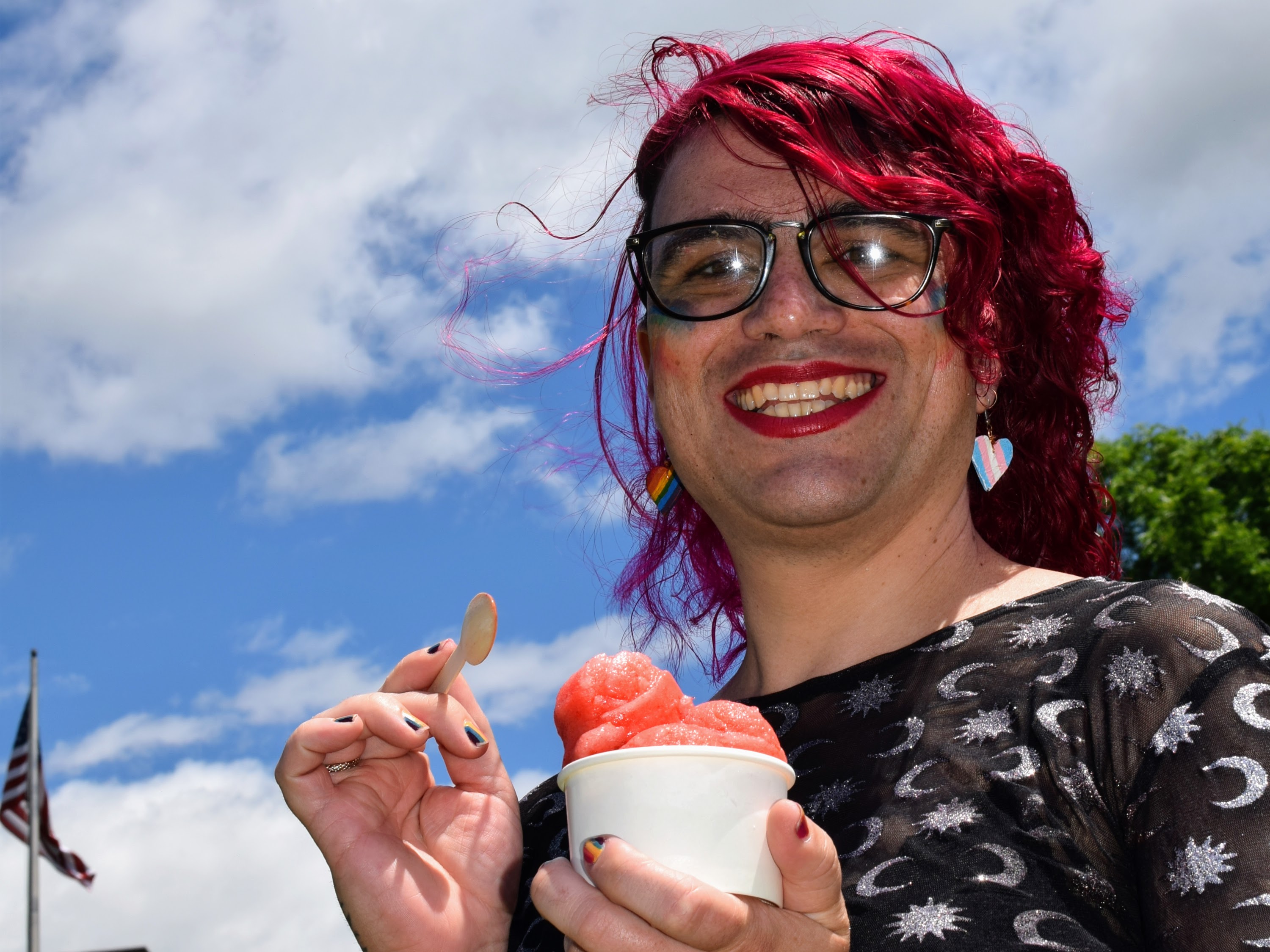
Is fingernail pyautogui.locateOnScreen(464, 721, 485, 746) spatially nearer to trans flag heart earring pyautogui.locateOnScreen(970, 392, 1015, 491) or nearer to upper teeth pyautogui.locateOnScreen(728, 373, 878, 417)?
upper teeth pyautogui.locateOnScreen(728, 373, 878, 417)

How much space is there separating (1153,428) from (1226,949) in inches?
1000


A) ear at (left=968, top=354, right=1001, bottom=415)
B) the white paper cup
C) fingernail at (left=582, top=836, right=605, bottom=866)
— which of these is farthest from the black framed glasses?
fingernail at (left=582, top=836, right=605, bottom=866)

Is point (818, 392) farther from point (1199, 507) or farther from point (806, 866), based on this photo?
point (1199, 507)

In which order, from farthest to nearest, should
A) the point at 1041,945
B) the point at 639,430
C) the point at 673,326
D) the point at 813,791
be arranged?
the point at 639,430
the point at 673,326
the point at 813,791
the point at 1041,945

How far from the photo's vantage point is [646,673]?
2049 mm

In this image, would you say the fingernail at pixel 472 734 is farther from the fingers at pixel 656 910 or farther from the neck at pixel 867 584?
the neck at pixel 867 584

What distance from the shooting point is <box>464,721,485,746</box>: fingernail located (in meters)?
2.40

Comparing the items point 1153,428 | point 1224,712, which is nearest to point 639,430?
point 1224,712

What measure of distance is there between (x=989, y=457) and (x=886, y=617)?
1.88 feet

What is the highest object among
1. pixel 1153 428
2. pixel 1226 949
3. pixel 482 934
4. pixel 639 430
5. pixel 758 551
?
pixel 1153 428

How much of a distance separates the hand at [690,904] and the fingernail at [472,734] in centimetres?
63

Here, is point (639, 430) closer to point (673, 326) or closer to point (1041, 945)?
point (673, 326)

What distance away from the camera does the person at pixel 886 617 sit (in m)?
1.91

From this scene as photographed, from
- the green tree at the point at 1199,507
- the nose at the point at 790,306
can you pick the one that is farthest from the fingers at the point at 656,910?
the green tree at the point at 1199,507
